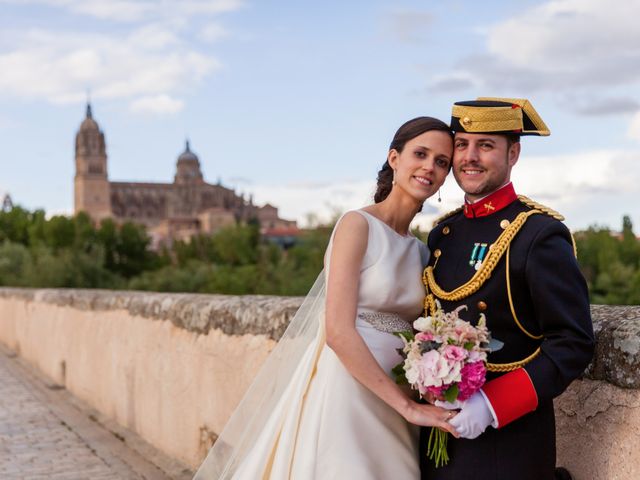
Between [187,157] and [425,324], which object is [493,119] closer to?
[425,324]

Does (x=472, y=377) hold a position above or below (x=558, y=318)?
below

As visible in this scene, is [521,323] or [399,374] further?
[399,374]

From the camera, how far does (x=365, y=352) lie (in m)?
2.46

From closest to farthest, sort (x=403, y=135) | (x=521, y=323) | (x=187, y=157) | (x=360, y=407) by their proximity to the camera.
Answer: (x=521, y=323) < (x=360, y=407) < (x=403, y=135) < (x=187, y=157)

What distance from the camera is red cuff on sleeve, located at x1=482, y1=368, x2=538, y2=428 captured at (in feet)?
7.15

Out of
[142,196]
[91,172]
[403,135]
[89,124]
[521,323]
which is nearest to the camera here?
[521,323]

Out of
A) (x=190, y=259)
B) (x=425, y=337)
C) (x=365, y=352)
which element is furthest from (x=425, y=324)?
(x=190, y=259)

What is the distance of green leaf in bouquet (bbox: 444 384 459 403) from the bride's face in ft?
2.26

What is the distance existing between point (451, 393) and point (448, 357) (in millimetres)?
103

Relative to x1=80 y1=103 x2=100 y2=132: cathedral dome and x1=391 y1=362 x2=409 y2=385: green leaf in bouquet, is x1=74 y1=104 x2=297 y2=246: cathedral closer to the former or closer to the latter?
x1=80 y1=103 x2=100 y2=132: cathedral dome

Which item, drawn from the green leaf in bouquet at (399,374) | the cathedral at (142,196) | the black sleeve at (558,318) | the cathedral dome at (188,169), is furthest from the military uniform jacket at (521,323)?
the cathedral dome at (188,169)

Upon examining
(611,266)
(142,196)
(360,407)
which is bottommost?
(611,266)

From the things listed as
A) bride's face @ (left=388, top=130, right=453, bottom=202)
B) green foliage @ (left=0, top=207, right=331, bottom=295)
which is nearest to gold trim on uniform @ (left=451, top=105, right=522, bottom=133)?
bride's face @ (left=388, top=130, right=453, bottom=202)

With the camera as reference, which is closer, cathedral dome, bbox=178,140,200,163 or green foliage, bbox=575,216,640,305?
green foliage, bbox=575,216,640,305
